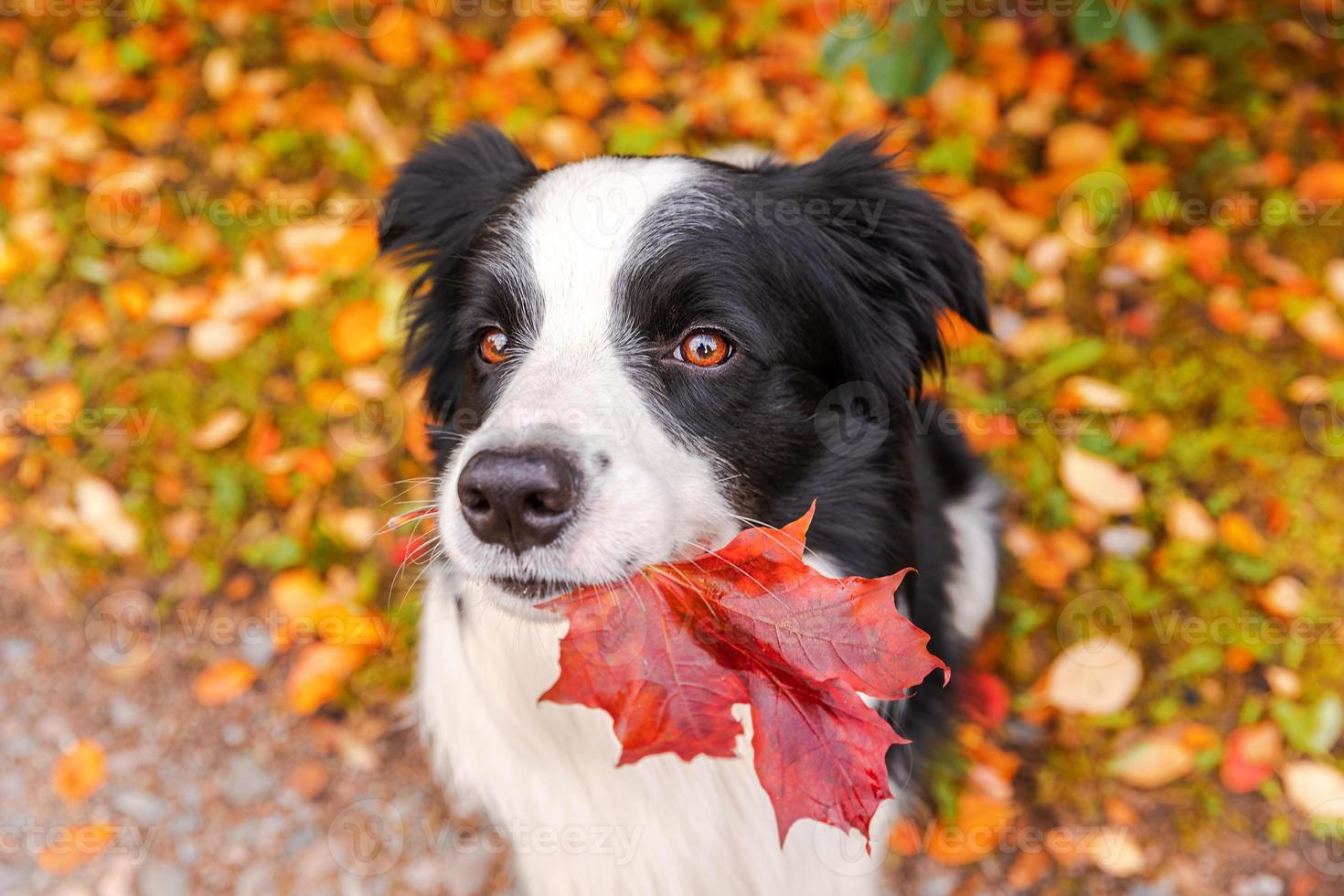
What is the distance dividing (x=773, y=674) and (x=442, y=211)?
1.62 meters

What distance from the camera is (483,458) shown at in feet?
5.78

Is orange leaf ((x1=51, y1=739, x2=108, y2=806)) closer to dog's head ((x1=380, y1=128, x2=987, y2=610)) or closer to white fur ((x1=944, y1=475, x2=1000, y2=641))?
dog's head ((x1=380, y1=128, x2=987, y2=610))

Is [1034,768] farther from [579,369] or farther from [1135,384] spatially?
[579,369]

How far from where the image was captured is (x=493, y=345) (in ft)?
7.88

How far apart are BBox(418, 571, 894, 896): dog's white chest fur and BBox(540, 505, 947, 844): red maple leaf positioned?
53 cm

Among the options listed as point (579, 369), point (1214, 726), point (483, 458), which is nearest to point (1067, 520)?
point (1214, 726)

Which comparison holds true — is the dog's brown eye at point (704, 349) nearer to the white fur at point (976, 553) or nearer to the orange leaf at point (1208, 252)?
the white fur at point (976, 553)

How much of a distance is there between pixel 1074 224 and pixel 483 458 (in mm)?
3456

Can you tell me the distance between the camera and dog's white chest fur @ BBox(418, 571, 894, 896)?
2422 mm

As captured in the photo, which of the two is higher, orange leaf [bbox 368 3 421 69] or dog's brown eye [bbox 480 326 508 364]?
dog's brown eye [bbox 480 326 508 364]

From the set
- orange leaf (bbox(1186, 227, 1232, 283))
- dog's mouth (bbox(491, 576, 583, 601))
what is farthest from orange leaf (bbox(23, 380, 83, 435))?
orange leaf (bbox(1186, 227, 1232, 283))

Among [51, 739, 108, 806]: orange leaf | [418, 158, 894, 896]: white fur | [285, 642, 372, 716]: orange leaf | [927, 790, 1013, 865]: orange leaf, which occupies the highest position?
[418, 158, 894, 896]: white fur

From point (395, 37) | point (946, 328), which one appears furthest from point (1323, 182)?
point (395, 37)

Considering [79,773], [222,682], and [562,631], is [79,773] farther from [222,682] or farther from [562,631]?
[562,631]
